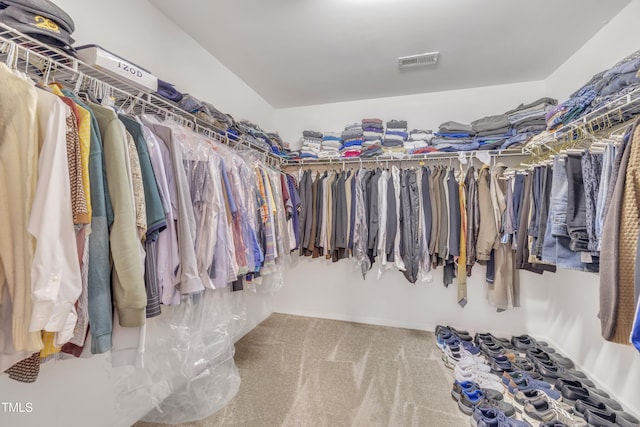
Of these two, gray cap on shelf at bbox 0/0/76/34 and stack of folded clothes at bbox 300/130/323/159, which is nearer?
gray cap on shelf at bbox 0/0/76/34

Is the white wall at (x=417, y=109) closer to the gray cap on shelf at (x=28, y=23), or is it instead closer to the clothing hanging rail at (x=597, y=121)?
the clothing hanging rail at (x=597, y=121)

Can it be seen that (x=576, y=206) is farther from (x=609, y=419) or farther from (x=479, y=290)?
(x=479, y=290)

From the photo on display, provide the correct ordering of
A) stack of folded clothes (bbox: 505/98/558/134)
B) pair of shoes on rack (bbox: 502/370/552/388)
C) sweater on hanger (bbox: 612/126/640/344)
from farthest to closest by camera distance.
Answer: stack of folded clothes (bbox: 505/98/558/134) → pair of shoes on rack (bbox: 502/370/552/388) → sweater on hanger (bbox: 612/126/640/344)

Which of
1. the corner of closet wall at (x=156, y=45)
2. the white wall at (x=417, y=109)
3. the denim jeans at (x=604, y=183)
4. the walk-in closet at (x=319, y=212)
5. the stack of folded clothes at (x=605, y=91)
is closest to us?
the walk-in closet at (x=319, y=212)

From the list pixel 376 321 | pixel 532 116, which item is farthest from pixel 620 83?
pixel 376 321

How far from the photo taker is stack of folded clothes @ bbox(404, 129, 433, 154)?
2.66m

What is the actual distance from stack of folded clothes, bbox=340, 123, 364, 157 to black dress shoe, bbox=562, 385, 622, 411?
242 centimetres

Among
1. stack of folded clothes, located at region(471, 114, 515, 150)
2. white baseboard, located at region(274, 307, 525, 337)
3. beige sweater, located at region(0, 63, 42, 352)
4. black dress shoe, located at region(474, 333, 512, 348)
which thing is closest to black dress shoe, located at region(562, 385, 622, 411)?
black dress shoe, located at region(474, 333, 512, 348)

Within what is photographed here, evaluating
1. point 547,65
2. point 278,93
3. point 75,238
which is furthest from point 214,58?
point 547,65

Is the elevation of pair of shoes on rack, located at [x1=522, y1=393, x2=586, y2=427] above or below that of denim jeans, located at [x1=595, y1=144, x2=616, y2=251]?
below

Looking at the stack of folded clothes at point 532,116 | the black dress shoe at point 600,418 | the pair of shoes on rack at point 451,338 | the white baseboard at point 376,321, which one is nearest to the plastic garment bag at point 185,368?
the white baseboard at point 376,321

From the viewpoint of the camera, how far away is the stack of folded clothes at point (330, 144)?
2930mm

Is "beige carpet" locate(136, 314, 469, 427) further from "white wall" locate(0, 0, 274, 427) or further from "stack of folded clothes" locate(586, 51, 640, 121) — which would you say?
"stack of folded clothes" locate(586, 51, 640, 121)

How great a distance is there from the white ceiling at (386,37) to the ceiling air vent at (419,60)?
0.17ft
